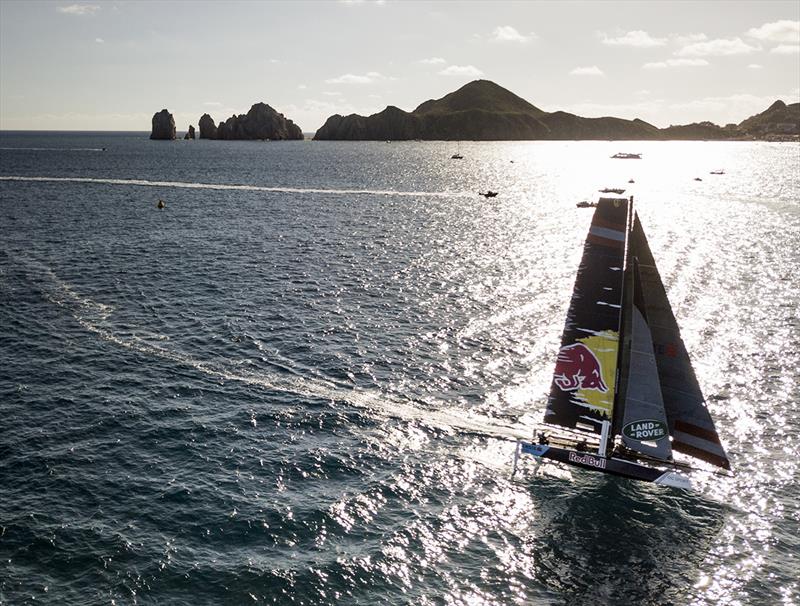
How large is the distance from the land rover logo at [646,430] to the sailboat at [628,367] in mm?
52

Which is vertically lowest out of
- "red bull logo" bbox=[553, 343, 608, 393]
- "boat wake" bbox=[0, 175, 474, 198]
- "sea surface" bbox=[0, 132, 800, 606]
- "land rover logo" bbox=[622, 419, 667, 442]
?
"sea surface" bbox=[0, 132, 800, 606]

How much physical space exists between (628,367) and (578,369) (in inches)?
101

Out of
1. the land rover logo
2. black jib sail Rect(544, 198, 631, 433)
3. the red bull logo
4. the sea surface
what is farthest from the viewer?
the red bull logo

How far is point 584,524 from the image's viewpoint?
105 feet

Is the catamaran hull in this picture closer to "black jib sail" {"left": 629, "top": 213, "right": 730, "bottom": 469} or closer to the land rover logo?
the land rover logo

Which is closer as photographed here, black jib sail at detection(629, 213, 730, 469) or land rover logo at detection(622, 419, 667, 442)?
black jib sail at detection(629, 213, 730, 469)

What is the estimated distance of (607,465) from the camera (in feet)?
111

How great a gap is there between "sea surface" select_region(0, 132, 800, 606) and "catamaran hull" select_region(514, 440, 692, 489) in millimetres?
1464

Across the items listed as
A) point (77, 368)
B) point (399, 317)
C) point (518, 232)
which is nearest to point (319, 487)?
point (77, 368)

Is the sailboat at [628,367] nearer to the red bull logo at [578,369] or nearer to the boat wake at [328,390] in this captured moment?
the red bull logo at [578,369]

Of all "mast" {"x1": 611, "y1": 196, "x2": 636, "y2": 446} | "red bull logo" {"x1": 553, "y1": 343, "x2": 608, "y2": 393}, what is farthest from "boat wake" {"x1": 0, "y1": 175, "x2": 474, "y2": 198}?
"mast" {"x1": 611, "y1": 196, "x2": 636, "y2": 446}

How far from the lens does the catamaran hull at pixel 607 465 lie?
3281cm

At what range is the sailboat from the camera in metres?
33.2

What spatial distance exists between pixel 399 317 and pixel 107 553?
1452 inches
